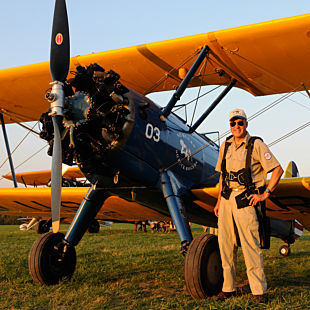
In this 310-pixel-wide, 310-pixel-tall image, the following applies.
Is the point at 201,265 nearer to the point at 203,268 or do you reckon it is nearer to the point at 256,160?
the point at 203,268

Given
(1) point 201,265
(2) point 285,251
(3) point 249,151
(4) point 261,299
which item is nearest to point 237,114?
(3) point 249,151

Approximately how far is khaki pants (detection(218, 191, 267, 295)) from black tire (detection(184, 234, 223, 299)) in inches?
5.9

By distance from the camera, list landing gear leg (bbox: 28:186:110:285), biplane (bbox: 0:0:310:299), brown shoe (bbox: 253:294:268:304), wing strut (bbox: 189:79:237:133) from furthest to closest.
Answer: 1. wing strut (bbox: 189:79:237:133)
2. landing gear leg (bbox: 28:186:110:285)
3. biplane (bbox: 0:0:310:299)
4. brown shoe (bbox: 253:294:268:304)

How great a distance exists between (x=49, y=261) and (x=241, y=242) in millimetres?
2378

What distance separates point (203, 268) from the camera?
10.6 ft

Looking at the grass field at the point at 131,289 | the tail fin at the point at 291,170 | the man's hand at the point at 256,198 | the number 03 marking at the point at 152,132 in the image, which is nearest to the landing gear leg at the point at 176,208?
the number 03 marking at the point at 152,132

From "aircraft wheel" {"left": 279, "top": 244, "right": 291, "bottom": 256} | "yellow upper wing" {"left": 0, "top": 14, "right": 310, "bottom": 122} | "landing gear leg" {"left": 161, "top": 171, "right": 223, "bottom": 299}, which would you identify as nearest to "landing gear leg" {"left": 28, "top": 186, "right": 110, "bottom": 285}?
"landing gear leg" {"left": 161, "top": 171, "right": 223, "bottom": 299}

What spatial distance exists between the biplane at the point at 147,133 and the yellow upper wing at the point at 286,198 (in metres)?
0.01

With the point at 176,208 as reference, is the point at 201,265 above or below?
below

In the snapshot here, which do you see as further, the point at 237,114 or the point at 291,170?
the point at 291,170

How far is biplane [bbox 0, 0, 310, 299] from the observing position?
352 cm

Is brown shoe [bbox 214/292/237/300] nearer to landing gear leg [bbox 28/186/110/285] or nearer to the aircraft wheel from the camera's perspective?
landing gear leg [bbox 28/186/110/285]

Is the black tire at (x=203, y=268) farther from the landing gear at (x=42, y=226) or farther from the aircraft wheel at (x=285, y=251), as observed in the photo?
A: the landing gear at (x=42, y=226)

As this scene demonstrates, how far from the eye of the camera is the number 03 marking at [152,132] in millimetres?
3949
